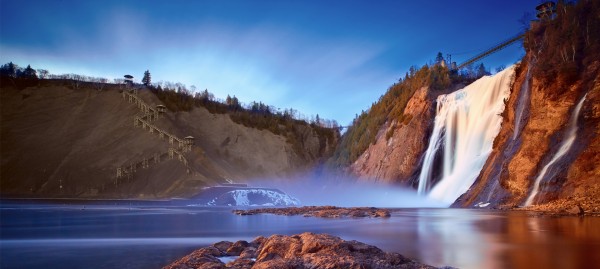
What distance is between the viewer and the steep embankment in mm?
73312

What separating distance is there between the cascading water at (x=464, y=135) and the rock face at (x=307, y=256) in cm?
3434

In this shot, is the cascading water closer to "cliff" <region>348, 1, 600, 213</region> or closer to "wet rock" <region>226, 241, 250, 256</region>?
"cliff" <region>348, 1, 600, 213</region>

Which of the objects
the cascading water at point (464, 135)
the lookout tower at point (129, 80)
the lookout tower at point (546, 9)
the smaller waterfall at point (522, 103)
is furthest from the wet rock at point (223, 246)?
the lookout tower at point (129, 80)

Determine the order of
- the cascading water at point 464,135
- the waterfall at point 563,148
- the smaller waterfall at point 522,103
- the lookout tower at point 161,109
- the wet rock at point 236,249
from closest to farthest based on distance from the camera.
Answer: the wet rock at point 236,249 → the waterfall at point 563,148 → the smaller waterfall at point 522,103 → the cascading water at point 464,135 → the lookout tower at point 161,109

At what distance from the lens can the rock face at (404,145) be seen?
58.0 meters

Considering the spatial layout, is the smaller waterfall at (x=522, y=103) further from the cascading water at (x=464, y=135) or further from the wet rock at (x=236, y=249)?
the wet rock at (x=236, y=249)

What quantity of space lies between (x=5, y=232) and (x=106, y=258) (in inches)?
453

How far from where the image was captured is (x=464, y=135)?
160 ft

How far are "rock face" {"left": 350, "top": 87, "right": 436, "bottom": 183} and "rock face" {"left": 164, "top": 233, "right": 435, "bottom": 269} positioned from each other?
47.1 meters

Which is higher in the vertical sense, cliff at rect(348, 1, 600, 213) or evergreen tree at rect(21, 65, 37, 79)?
evergreen tree at rect(21, 65, 37, 79)

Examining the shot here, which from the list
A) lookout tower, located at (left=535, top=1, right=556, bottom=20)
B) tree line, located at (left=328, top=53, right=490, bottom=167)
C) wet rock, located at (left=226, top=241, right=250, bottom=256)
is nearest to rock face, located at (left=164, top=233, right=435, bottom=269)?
wet rock, located at (left=226, top=241, right=250, bottom=256)

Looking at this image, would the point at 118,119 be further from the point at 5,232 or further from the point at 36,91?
the point at 5,232

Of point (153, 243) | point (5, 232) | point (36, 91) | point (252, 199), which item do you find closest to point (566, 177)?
point (153, 243)

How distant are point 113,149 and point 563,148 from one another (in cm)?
6797
